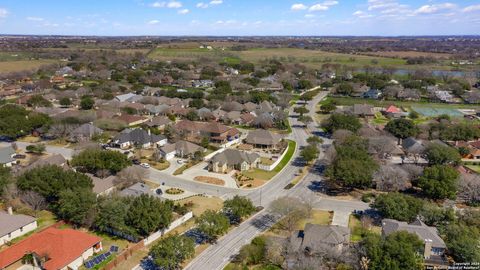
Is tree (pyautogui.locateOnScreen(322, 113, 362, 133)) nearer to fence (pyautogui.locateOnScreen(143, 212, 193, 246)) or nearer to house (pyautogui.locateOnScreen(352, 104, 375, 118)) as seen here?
house (pyautogui.locateOnScreen(352, 104, 375, 118))

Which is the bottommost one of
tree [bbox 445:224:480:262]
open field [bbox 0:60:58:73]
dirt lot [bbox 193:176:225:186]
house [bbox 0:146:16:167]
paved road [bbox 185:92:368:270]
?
dirt lot [bbox 193:176:225:186]

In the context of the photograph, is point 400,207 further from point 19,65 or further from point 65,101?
point 19,65

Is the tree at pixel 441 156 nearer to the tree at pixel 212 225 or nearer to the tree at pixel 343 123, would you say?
the tree at pixel 343 123

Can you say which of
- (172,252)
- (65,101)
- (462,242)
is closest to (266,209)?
(172,252)

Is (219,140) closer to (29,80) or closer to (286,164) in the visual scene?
(286,164)

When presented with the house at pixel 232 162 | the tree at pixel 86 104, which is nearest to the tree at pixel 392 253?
the house at pixel 232 162

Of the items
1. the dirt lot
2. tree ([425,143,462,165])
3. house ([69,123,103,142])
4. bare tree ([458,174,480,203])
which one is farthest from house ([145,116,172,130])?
bare tree ([458,174,480,203])

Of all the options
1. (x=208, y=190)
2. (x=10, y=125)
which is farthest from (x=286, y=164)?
(x=10, y=125)
